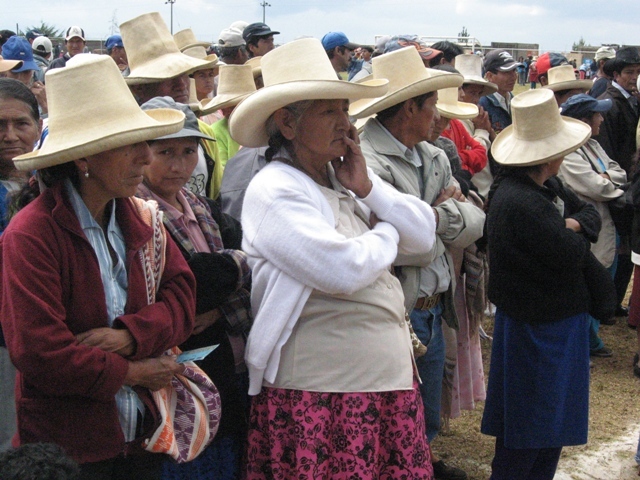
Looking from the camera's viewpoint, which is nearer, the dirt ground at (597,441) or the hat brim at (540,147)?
the hat brim at (540,147)

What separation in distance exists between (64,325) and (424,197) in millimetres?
2005

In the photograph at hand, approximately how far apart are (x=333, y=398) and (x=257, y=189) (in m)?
0.81

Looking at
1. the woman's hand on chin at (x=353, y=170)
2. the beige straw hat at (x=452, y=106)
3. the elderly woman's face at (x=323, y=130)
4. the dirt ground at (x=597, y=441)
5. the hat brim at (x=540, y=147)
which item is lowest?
the dirt ground at (x=597, y=441)

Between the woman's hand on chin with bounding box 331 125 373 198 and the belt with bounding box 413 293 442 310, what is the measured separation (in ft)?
3.03

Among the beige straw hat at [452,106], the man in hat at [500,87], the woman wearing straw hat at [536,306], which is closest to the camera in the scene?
the woman wearing straw hat at [536,306]

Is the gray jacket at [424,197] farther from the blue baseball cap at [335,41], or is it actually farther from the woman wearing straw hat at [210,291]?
the blue baseball cap at [335,41]

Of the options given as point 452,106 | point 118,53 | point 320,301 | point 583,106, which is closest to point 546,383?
point 320,301

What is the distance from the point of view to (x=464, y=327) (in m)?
4.27

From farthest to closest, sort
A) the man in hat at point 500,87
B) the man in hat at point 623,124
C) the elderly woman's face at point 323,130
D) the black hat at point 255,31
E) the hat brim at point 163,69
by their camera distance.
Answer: the black hat at point 255,31 < the man in hat at point 623,124 < the man in hat at point 500,87 < the hat brim at point 163,69 < the elderly woman's face at point 323,130

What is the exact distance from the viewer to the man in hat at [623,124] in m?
7.17

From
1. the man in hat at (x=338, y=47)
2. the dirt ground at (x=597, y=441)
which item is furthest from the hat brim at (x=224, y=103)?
the man in hat at (x=338, y=47)

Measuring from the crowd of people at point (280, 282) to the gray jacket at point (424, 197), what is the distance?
15 mm

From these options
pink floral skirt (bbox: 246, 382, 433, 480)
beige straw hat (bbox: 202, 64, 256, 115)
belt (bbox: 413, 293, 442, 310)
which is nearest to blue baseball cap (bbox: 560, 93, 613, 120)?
beige straw hat (bbox: 202, 64, 256, 115)

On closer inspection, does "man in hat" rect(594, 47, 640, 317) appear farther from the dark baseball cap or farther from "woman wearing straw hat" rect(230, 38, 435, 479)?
"woman wearing straw hat" rect(230, 38, 435, 479)
